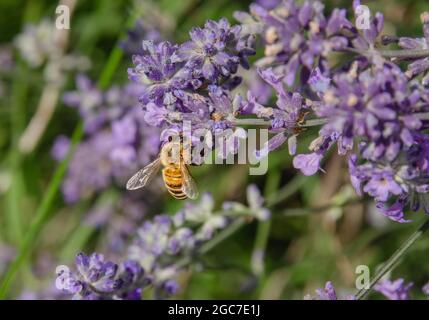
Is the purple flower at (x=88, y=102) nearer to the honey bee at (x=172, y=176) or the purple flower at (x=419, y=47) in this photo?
the honey bee at (x=172, y=176)

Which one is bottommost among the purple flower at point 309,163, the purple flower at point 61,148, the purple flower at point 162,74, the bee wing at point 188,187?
the purple flower at point 309,163

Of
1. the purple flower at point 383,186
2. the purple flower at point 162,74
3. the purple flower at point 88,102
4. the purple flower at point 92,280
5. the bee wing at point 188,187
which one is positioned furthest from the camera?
the purple flower at point 88,102

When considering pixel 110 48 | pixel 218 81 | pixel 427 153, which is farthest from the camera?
pixel 110 48

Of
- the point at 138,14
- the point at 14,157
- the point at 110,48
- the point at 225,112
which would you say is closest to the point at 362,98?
the point at 225,112

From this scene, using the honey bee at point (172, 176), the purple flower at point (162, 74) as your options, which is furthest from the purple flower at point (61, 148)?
the purple flower at point (162, 74)

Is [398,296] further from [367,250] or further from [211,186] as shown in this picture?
[211,186]

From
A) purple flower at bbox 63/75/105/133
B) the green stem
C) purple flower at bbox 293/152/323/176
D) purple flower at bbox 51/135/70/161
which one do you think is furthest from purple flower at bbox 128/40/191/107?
purple flower at bbox 51/135/70/161

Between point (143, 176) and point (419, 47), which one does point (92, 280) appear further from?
point (419, 47)

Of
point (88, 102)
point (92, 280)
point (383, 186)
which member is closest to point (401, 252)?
point (383, 186)
